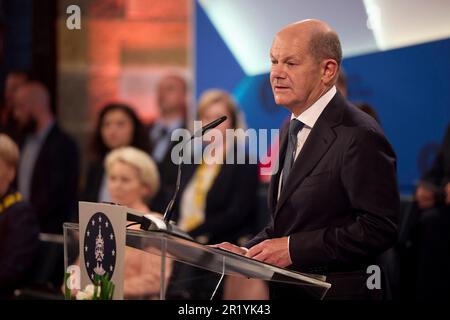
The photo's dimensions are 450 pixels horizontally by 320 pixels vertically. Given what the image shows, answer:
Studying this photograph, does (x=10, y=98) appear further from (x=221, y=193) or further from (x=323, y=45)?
(x=323, y=45)

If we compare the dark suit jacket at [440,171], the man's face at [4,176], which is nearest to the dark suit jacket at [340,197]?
the dark suit jacket at [440,171]

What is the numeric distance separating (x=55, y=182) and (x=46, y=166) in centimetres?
11

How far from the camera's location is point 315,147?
8.90ft

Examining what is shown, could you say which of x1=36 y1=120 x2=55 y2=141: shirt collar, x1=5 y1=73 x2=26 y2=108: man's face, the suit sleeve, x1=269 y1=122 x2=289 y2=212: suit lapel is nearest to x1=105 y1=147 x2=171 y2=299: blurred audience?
x1=36 y1=120 x2=55 y2=141: shirt collar

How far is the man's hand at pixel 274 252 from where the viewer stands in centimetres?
267

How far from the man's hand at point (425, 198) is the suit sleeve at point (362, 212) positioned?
151 centimetres

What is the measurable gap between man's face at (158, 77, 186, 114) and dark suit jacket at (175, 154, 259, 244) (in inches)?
48.2

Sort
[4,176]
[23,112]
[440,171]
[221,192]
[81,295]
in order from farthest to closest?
[23,112] < [221,192] < [4,176] < [440,171] < [81,295]

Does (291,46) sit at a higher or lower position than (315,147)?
higher

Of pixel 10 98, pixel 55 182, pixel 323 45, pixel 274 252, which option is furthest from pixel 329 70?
pixel 10 98

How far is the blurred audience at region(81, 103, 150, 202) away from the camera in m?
5.38

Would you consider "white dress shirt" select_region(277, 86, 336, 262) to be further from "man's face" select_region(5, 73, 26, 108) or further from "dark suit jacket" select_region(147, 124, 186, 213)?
"man's face" select_region(5, 73, 26, 108)

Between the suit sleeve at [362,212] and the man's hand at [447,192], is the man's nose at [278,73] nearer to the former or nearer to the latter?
the suit sleeve at [362,212]
